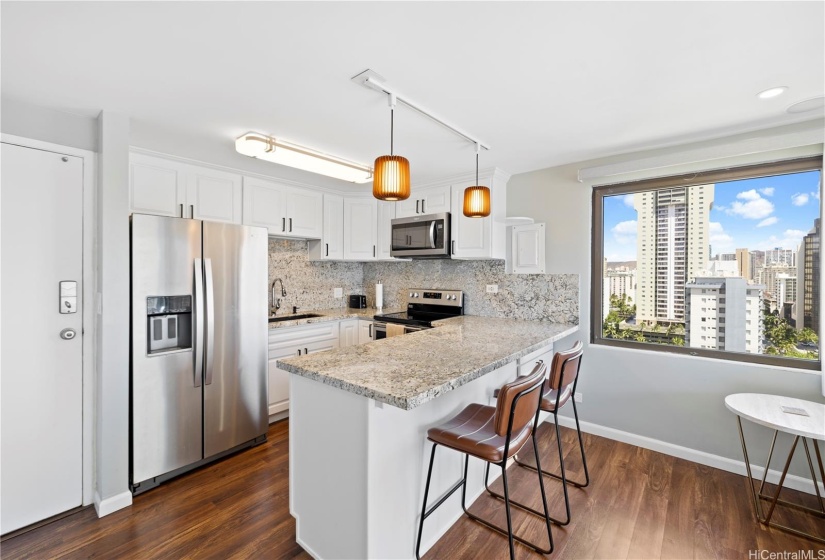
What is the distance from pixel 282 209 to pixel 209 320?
1.45 meters

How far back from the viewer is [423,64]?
5.36ft

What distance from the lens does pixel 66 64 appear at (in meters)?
1.63

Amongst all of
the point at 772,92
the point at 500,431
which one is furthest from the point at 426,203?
the point at 500,431

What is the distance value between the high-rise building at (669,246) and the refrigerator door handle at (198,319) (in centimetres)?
335

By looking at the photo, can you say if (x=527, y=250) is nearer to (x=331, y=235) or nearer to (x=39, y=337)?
(x=331, y=235)

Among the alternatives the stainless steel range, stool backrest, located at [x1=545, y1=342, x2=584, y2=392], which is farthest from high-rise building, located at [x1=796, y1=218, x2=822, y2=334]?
the stainless steel range

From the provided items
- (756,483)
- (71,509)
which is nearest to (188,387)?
(71,509)

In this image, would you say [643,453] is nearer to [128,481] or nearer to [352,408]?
[352,408]

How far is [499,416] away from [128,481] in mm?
2306

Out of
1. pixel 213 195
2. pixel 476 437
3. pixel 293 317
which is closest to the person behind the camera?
pixel 476 437

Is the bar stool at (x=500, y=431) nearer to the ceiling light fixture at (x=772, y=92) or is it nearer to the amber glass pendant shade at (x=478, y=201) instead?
the amber glass pendant shade at (x=478, y=201)

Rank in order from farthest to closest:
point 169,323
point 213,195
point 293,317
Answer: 1. point 293,317
2. point 213,195
3. point 169,323

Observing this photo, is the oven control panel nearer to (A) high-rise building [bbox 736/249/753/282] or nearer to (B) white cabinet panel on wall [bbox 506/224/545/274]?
(B) white cabinet panel on wall [bbox 506/224/545/274]

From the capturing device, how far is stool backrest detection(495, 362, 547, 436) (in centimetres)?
145
